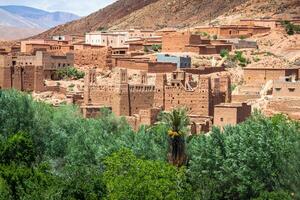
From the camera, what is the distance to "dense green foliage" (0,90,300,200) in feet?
64.6

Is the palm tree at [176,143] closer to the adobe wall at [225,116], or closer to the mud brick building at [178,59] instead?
the adobe wall at [225,116]

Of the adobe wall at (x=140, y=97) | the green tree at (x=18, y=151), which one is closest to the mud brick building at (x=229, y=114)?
the adobe wall at (x=140, y=97)

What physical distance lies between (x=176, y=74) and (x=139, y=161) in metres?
13.0

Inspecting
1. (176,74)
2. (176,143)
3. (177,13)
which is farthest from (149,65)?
(177,13)

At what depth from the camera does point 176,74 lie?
33938 millimetres

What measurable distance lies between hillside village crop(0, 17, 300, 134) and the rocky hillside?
10085mm

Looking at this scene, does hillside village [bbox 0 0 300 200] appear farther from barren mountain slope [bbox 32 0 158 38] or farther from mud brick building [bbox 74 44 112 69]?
barren mountain slope [bbox 32 0 158 38]

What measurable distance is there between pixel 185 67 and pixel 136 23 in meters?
36.2

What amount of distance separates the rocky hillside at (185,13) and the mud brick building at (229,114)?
34.0 metres

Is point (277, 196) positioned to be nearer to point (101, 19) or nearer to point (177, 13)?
point (177, 13)

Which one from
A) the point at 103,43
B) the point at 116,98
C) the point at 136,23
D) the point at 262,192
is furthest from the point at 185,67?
the point at 136,23

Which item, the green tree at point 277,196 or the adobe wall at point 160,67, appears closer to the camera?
the green tree at point 277,196

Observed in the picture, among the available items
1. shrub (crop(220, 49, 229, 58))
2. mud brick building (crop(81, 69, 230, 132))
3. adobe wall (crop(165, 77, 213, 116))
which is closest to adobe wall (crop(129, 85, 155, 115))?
mud brick building (crop(81, 69, 230, 132))

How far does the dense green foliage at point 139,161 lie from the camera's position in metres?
19.7
